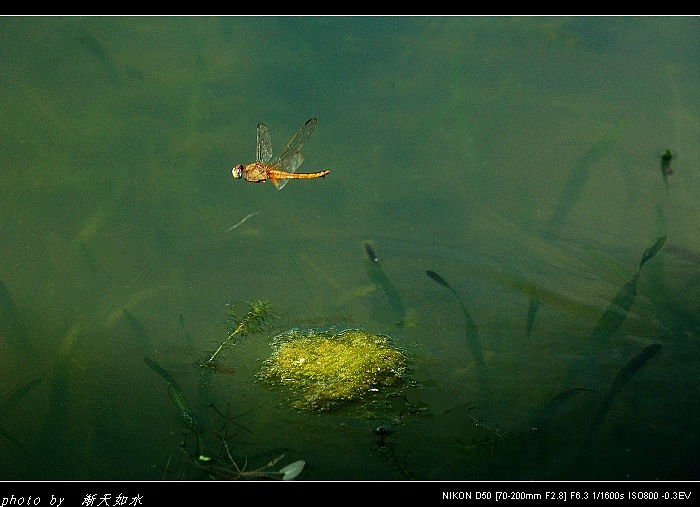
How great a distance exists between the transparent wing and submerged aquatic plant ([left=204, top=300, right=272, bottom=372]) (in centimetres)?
67

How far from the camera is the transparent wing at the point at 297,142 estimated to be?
2.80 metres

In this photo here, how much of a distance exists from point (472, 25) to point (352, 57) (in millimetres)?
650

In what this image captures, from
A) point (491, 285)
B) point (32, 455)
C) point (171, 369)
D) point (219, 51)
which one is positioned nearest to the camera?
point (32, 455)

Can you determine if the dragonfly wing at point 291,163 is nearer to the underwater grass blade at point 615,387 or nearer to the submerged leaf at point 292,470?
the submerged leaf at point 292,470

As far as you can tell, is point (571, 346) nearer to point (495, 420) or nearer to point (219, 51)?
point (495, 420)

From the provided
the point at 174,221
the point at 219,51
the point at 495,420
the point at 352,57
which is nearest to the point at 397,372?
the point at 495,420

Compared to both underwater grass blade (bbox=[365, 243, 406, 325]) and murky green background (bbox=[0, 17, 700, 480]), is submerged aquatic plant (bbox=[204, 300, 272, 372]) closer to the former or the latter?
murky green background (bbox=[0, 17, 700, 480])

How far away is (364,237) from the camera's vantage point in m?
2.75

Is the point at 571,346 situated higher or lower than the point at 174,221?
lower

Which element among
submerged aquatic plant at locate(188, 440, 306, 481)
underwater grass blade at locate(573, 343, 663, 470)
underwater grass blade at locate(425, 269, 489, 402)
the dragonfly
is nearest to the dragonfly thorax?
the dragonfly

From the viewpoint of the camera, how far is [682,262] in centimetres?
266

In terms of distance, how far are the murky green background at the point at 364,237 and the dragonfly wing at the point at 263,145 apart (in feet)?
0.20

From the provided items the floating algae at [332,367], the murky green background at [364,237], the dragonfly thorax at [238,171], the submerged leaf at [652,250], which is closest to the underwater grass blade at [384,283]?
the murky green background at [364,237]

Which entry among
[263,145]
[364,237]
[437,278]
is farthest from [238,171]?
[437,278]
